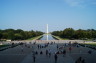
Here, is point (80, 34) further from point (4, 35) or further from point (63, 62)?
point (63, 62)

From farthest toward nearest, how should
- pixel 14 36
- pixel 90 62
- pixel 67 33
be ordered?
pixel 67 33
pixel 14 36
pixel 90 62

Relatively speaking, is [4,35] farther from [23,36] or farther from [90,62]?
[90,62]

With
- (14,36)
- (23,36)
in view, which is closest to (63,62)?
(14,36)

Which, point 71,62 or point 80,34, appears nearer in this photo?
point 71,62

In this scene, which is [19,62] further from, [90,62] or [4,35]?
[4,35]

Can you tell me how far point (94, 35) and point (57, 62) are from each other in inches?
3152

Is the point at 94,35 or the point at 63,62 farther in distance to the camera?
the point at 94,35

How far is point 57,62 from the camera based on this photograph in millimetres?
24719

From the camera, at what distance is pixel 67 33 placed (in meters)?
111

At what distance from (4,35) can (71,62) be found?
74.9 m

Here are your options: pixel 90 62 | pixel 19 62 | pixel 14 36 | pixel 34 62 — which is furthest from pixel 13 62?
pixel 14 36

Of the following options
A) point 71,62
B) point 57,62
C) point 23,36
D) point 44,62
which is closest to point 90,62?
point 71,62

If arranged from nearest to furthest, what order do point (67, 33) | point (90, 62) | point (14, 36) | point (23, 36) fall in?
point (90, 62)
point (14, 36)
point (23, 36)
point (67, 33)

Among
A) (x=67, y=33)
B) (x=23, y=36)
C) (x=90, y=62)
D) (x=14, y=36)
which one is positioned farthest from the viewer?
(x=67, y=33)
